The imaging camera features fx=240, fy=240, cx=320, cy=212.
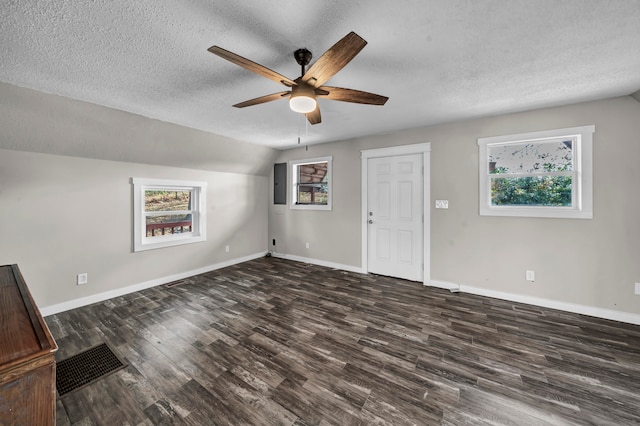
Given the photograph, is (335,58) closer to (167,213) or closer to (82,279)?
(167,213)

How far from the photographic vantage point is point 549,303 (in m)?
3.01

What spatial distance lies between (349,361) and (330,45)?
99.4 inches

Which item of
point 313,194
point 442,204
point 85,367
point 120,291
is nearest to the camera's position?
point 85,367

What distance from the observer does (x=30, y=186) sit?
9.03ft

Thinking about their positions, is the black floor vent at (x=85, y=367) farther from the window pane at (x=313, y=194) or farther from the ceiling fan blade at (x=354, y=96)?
the window pane at (x=313, y=194)

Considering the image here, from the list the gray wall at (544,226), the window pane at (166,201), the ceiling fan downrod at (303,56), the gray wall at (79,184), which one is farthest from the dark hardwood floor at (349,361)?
the ceiling fan downrod at (303,56)

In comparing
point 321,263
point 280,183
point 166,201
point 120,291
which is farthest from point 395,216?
point 120,291

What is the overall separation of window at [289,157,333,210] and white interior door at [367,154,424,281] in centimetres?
94

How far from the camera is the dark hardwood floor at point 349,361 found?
1554 millimetres

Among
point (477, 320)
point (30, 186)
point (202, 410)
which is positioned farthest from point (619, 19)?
point (30, 186)

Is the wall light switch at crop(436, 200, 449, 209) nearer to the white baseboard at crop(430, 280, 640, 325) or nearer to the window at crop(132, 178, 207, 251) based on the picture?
the white baseboard at crop(430, 280, 640, 325)

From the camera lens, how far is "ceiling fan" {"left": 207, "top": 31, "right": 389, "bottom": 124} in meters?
1.39

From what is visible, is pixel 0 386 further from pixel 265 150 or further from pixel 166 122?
pixel 265 150

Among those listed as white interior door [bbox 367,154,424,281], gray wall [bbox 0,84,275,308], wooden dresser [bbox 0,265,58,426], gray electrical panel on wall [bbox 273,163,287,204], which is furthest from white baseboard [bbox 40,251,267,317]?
white interior door [bbox 367,154,424,281]
